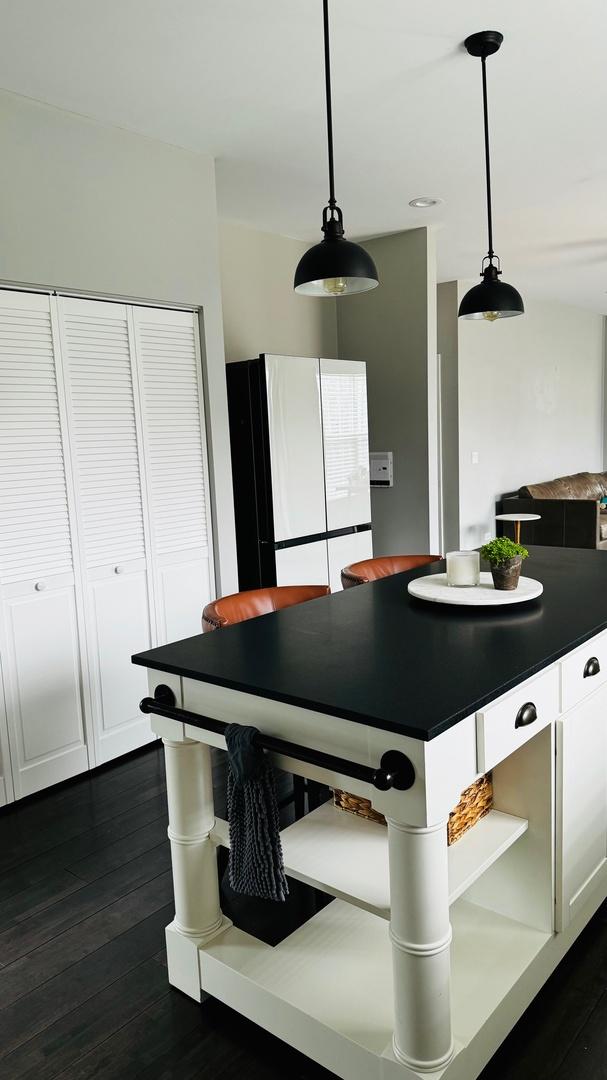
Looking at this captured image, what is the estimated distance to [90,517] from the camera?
10.4 ft

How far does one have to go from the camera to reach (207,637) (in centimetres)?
202

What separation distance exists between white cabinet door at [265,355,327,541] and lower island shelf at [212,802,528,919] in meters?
2.21

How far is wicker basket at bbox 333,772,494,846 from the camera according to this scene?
5.90 ft

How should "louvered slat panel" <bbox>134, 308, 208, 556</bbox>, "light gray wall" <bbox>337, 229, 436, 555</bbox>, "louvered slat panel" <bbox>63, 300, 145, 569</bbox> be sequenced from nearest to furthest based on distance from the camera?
1. "louvered slat panel" <bbox>63, 300, 145, 569</bbox>
2. "louvered slat panel" <bbox>134, 308, 208, 556</bbox>
3. "light gray wall" <bbox>337, 229, 436, 555</bbox>

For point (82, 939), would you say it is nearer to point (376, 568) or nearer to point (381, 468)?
point (376, 568)

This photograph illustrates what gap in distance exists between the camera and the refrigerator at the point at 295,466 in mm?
3945

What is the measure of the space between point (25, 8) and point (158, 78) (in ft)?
1.90

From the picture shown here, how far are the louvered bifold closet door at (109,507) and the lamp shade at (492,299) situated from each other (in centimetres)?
147

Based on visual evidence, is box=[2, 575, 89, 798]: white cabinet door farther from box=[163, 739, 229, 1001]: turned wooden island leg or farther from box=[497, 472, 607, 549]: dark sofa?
box=[497, 472, 607, 549]: dark sofa

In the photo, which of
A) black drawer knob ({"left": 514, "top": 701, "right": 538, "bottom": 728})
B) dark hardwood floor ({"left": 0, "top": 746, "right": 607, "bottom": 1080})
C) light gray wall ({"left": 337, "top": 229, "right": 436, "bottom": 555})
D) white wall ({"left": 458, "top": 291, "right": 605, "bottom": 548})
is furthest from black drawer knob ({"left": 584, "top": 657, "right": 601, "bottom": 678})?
white wall ({"left": 458, "top": 291, "right": 605, "bottom": 548})

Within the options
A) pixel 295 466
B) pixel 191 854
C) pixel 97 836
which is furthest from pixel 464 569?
pixel 295 466

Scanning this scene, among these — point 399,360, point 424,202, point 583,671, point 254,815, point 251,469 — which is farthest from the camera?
point 399,360

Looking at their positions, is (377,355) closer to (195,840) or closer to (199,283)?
(199,283)

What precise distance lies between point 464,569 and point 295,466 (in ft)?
6.20
